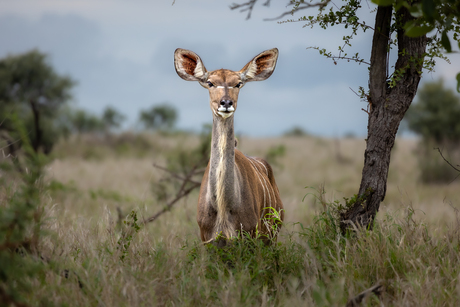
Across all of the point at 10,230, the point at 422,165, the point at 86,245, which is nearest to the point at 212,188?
the point at 86,245

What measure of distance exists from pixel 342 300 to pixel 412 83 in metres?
2.23

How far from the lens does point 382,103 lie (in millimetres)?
4391

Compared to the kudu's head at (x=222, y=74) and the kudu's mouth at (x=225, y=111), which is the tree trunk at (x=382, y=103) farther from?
the kudu's mouth at (x=225, y=111)

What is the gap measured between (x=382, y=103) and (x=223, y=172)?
1.69m

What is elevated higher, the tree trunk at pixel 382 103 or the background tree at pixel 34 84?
the background tree at pixel 34 84

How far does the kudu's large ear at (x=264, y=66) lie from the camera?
193 inches

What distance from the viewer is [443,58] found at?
174 inches

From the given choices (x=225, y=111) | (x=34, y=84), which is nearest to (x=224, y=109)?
(x=225, y=111)

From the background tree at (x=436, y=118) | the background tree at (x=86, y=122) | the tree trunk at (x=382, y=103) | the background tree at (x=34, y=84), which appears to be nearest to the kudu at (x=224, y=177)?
the tree trunk at (x=382, y=103)

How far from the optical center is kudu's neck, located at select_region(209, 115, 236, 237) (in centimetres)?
431

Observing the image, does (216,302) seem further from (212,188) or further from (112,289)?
(212,188)

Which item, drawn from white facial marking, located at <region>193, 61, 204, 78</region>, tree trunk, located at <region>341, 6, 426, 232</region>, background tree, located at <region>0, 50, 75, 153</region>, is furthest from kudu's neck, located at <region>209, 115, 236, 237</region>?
background tree, located at <region>0, 50, 75, 153</region>

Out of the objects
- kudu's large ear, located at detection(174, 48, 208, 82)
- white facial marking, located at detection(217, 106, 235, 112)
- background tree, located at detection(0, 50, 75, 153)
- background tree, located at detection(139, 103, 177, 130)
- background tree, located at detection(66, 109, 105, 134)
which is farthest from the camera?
background tree, located at detection(139, 103, 177, 130)

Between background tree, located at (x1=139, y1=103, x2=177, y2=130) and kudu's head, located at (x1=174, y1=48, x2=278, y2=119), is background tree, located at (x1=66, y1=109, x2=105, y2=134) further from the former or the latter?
kudu's head, located at (x1=174, y1=48, x2=278, y2=119)
